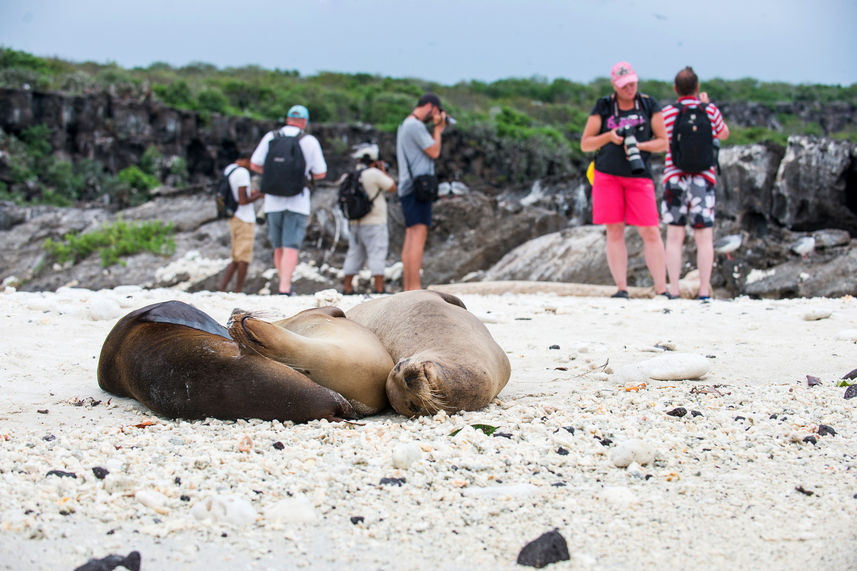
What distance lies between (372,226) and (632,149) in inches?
124

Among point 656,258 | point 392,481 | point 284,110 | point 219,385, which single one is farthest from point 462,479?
point 284,110

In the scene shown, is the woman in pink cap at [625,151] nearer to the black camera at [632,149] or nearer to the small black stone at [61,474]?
the black camera at [632,149]

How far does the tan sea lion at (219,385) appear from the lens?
3.38 metres

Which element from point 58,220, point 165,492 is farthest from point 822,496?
point 58,220

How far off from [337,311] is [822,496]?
2.60 m

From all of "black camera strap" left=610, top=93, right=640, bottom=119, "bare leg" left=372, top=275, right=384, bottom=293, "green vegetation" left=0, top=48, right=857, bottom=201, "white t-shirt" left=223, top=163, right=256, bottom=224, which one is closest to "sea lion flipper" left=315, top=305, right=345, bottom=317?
"black camera strap" left=610, top=93, right=640, bottom=119

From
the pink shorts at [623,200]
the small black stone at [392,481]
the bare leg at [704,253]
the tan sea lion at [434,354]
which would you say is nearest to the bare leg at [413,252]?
the pink shorts at [623,200]

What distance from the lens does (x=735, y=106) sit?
2165 inches

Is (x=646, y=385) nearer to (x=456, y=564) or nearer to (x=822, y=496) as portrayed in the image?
(x=822, y=496)

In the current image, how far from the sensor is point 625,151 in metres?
7.58

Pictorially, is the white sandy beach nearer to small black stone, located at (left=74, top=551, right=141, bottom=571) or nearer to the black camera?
small black stone, located at (left=74, top=551, right=141, bottom=571)

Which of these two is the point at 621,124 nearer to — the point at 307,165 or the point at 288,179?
the point at 307,165

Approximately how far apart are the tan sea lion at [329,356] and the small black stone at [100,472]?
3.07 ft

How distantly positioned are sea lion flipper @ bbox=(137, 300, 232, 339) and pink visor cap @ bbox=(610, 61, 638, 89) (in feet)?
16.5
